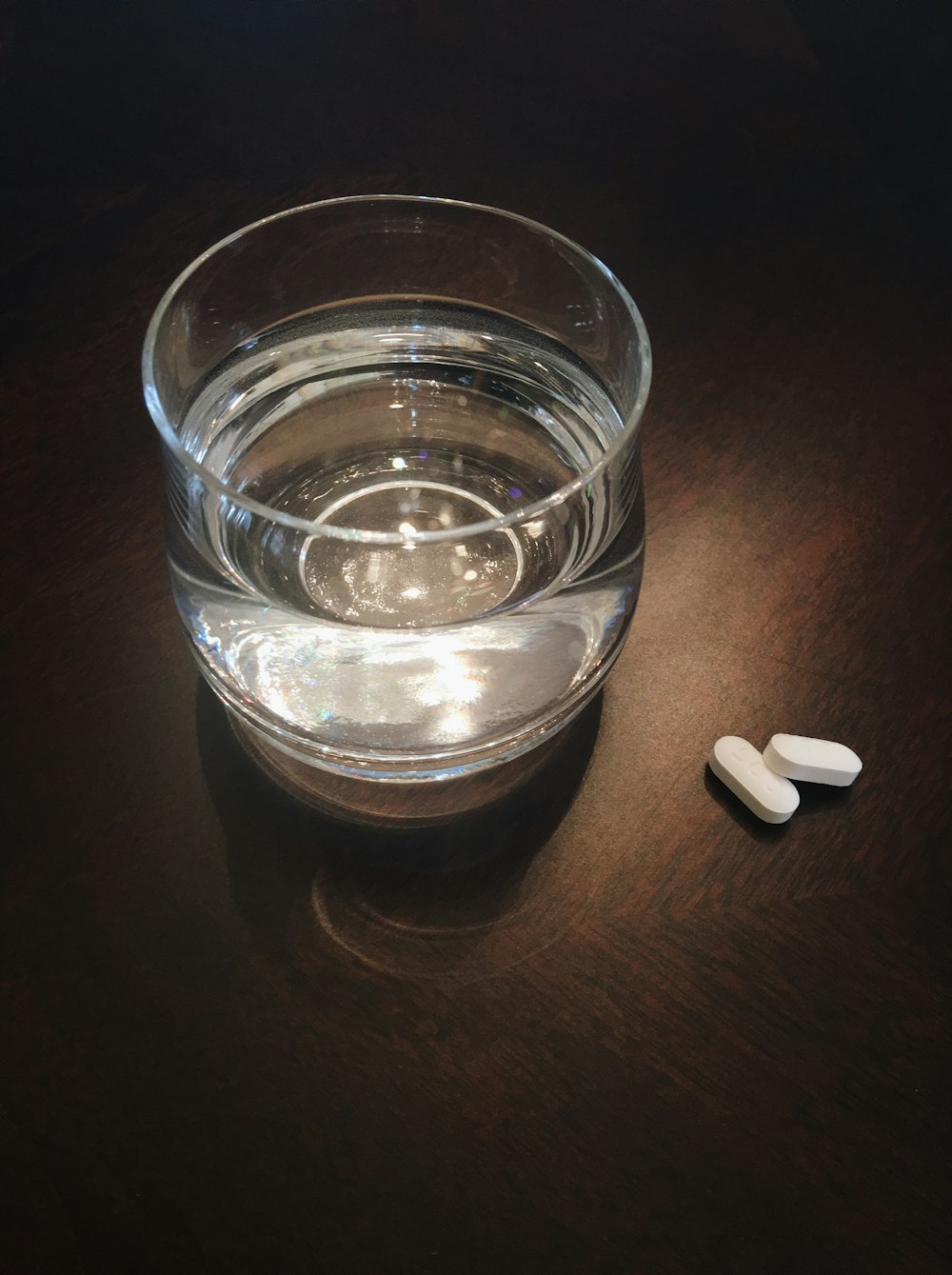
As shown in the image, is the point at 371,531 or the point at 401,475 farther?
the point at 401,475

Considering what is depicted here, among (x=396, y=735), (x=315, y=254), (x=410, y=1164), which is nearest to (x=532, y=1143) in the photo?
(x=410, y=1164)

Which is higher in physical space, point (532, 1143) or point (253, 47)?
point (253, 47)

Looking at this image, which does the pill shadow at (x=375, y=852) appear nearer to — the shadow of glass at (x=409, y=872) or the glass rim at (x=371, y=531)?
the shadow of glass at (x=409, y=872)

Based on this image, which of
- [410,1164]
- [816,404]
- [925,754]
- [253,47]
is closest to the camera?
[410,1164]

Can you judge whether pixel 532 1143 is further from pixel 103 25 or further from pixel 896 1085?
pixel 103 25

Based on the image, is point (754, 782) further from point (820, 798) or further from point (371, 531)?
point (371, 531)

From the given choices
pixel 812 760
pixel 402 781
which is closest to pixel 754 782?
pixel 812 760

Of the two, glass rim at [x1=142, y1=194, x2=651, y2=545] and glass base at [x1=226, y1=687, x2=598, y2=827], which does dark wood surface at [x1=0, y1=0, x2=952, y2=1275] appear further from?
glass rim at [x1=142, y1=194, x2=651, y2=545]
